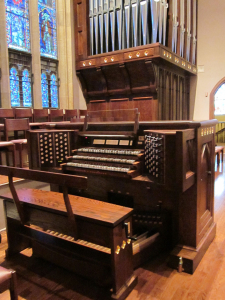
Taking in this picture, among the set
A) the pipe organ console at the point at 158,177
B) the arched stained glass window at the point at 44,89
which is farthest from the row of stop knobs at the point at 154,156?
the arched stained glass window at the point at 44,89

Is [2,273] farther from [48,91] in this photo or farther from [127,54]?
[48,91]

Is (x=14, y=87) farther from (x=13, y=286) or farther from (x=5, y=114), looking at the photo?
(x=13, y=286)

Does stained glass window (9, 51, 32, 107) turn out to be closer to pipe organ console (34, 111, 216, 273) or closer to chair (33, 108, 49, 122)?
chair (33, 108, 49, 122)

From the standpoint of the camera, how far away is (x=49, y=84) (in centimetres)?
650

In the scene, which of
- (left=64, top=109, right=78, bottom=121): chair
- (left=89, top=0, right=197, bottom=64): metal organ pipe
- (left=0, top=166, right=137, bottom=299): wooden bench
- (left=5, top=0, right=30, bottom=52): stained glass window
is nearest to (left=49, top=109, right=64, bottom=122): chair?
(left=64, top=109, right=78, bottom=121): chair

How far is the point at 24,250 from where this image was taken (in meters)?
2.29

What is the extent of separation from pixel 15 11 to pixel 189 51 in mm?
4140

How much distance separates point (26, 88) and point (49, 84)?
0.72m

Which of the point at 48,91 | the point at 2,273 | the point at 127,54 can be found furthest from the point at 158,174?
the point at 48,91

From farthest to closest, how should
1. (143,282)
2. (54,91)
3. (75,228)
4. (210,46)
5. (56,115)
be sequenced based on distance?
(210,46) → (54,91) → (56,115) → (143,282) → (75,228)

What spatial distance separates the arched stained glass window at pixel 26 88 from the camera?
5914 mm

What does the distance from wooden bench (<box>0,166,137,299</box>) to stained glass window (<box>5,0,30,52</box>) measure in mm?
4749

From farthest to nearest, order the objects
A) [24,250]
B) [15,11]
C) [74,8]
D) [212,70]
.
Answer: [212,70]
[15,11]
[74,8]
[24,250]

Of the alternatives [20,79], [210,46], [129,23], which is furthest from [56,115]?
[210,46]
